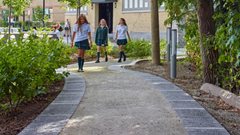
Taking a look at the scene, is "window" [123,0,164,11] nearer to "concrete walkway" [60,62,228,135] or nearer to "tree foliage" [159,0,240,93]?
"tree foliage" [159,0,240,93]

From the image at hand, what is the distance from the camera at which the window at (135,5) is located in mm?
31281

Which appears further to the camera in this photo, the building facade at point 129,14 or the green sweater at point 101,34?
the building facade at point 129,14

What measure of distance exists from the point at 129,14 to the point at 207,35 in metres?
24.3

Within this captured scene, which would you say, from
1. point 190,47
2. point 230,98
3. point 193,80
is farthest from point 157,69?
point 230,98

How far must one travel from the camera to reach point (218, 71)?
8.72 meters

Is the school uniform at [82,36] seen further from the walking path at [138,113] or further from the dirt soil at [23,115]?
the dirt soil at [23,115]

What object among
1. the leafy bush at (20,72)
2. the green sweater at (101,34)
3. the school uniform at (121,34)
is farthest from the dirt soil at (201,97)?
the green sweater at (101,34)

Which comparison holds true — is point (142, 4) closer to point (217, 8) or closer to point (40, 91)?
point (217, 8)

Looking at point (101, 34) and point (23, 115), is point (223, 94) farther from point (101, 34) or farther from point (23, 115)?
point (101, 34)

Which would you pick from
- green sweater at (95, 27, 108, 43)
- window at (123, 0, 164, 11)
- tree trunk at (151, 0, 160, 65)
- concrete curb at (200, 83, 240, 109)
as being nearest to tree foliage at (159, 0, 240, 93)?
concrete curb at (200, 83, 240, 109)

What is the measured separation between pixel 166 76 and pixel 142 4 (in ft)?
71.0

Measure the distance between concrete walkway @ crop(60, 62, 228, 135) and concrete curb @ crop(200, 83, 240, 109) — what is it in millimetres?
555

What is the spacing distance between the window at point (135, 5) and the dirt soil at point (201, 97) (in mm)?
18762

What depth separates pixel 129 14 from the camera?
108 ft
